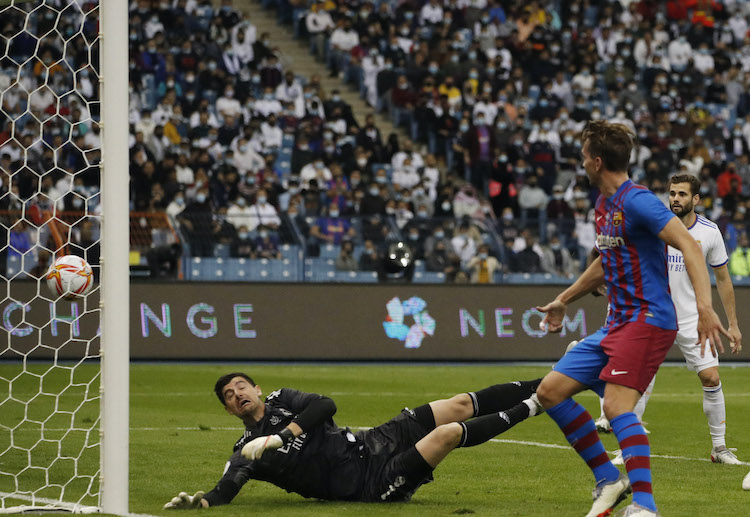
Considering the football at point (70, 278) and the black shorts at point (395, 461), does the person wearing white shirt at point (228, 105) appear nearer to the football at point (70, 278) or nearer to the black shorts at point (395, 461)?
the football at point (70, 278)

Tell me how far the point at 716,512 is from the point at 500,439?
143 inches

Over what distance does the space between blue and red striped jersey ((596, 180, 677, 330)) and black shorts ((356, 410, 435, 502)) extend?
1393mm

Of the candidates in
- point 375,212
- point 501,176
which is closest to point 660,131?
point 501,176

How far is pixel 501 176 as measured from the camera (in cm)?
2162

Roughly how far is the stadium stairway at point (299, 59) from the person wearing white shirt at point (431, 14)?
91.6 inches

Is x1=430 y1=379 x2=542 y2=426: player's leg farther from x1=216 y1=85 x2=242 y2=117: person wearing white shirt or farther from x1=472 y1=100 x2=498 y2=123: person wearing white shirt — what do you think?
x1=472 y1=100 x2=498 y2=123: person wearing white shirt

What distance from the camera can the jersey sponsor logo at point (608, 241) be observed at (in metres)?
5.54

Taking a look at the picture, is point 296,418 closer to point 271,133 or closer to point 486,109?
point 271,133

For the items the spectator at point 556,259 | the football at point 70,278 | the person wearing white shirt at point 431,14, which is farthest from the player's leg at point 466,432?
the person wearing white shirt at point 431,14

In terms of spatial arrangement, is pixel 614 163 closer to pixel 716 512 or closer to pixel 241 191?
pixel 716 512

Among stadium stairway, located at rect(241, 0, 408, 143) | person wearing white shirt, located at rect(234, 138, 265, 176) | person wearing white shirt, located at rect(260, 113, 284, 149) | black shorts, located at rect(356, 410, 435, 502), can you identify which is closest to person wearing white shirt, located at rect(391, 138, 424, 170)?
stadium stairway, located at rect(241, 0, 408, 143)

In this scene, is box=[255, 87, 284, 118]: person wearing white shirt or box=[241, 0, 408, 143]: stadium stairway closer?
box=[255, 87, 284, 118]: person wearing white shirt

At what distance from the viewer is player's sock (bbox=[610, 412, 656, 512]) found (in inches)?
210

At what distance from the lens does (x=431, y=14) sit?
2595 centimetres
